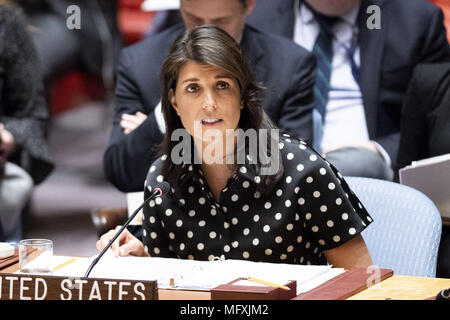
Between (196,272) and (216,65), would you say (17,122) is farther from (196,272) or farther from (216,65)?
(196,272)

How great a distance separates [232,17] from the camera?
3373 mm

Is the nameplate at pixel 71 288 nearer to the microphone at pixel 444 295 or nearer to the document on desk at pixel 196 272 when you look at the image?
the document on desk at pixel 196 272

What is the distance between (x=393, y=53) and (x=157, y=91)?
93cm

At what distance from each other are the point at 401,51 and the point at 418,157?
420 millimetres

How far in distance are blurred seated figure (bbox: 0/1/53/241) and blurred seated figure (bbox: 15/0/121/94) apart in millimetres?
274

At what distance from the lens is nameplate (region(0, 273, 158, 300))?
174cm

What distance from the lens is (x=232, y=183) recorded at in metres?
2.49

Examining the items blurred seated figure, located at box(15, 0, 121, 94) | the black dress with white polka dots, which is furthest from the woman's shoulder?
blurred seated figure, located at box(15, 0, 121, 94)

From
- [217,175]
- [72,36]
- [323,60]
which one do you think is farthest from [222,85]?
[72,36]

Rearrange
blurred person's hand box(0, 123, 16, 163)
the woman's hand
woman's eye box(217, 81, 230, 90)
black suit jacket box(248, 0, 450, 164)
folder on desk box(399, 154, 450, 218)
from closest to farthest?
the woman's hand → woman's eye box(217, 81, 230, 90) → folder on desk box(399, 154, 450, 218) → black suit jacket box(248, 0, 450, 164) → blurred person's hand box(0, 123, 16, 163)

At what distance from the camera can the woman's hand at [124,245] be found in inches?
93.0

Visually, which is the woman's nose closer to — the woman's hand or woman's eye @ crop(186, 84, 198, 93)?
woman's eye @ crop(186, 84, 198, 93)

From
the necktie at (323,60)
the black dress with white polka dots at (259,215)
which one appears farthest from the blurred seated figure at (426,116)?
the black dress with white polka dots at (259,215)
